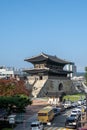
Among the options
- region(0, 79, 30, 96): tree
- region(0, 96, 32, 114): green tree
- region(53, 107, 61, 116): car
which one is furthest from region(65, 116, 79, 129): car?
region(0, 79, 30, 96): tree

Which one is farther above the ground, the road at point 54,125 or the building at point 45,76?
the building at point 45,76

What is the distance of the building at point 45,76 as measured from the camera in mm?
97975

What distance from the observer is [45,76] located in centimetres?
10069

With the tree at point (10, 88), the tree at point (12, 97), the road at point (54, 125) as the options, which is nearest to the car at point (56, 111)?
the road at point (54, 125)

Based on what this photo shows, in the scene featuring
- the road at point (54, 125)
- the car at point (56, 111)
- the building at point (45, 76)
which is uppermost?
the building at point (45, 76)

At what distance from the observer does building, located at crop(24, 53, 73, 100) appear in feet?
321

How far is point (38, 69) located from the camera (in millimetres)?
101875

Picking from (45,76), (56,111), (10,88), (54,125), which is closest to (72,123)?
(54,125)

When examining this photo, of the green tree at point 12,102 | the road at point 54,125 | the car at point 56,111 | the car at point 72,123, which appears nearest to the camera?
the car at point 72,123

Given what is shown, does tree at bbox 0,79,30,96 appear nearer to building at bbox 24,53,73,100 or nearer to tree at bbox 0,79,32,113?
tree at bbox 0,79,32,113

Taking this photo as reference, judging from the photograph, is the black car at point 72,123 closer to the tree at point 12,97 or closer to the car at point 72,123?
the car at point 72,123

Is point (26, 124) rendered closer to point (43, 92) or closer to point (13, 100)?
point (13, 100)

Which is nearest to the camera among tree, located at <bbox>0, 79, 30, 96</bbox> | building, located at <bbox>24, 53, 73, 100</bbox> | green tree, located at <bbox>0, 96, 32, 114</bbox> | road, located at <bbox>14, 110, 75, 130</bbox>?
road, located at <bbox>14, 110, 75, 130</bbox>

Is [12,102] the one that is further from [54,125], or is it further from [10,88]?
[10,88]
